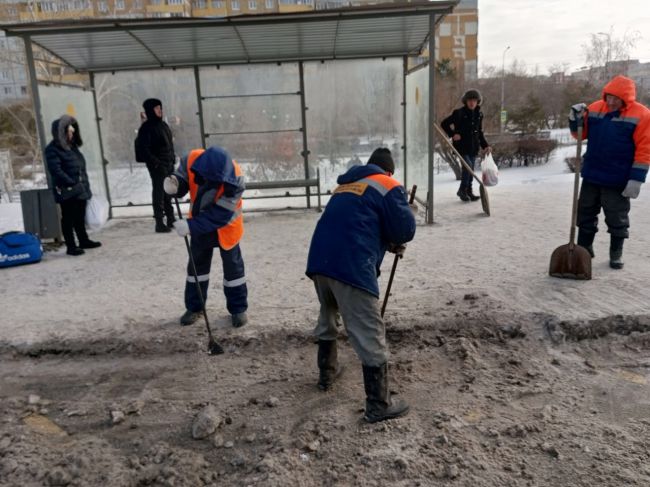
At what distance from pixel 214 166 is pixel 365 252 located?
5.12 ft

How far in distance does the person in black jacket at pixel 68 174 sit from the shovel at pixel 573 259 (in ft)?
18.2

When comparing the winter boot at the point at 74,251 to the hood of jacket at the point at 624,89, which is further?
the winter boot at the point at 74,251

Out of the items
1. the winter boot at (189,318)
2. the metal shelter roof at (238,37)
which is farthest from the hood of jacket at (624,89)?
the winter boot at (189,318)

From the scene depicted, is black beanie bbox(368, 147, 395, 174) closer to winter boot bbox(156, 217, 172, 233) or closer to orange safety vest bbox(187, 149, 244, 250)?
orange safety vest bbox(187, 149, 244, 250)

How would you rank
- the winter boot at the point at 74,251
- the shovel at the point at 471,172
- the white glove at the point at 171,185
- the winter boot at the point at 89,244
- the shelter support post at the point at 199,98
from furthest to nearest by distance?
the shelter support post at the point at 199,98 → the shovel at the point at 471,172 → the winter boot at the point at 89,244 → the winter boot at the point at 74,251 → the white glove at the point at 171,185

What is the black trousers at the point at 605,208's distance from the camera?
5.20m

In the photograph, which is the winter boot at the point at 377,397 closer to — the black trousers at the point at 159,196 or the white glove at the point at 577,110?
the white glove at the point at 577,110

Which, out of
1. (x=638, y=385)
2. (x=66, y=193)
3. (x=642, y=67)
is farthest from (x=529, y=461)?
(x=642, y=67)

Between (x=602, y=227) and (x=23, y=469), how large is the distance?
23.0ft

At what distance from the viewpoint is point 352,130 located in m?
9.19

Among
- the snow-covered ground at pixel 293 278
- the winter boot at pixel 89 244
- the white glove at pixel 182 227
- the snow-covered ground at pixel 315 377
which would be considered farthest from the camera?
the winter boot at pixel 89 244

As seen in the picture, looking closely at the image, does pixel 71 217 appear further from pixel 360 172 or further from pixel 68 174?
pixel 360 172

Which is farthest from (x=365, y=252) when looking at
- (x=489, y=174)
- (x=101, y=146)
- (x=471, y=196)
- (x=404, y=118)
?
(x=101, y=146)

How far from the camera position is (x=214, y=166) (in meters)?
4.02
